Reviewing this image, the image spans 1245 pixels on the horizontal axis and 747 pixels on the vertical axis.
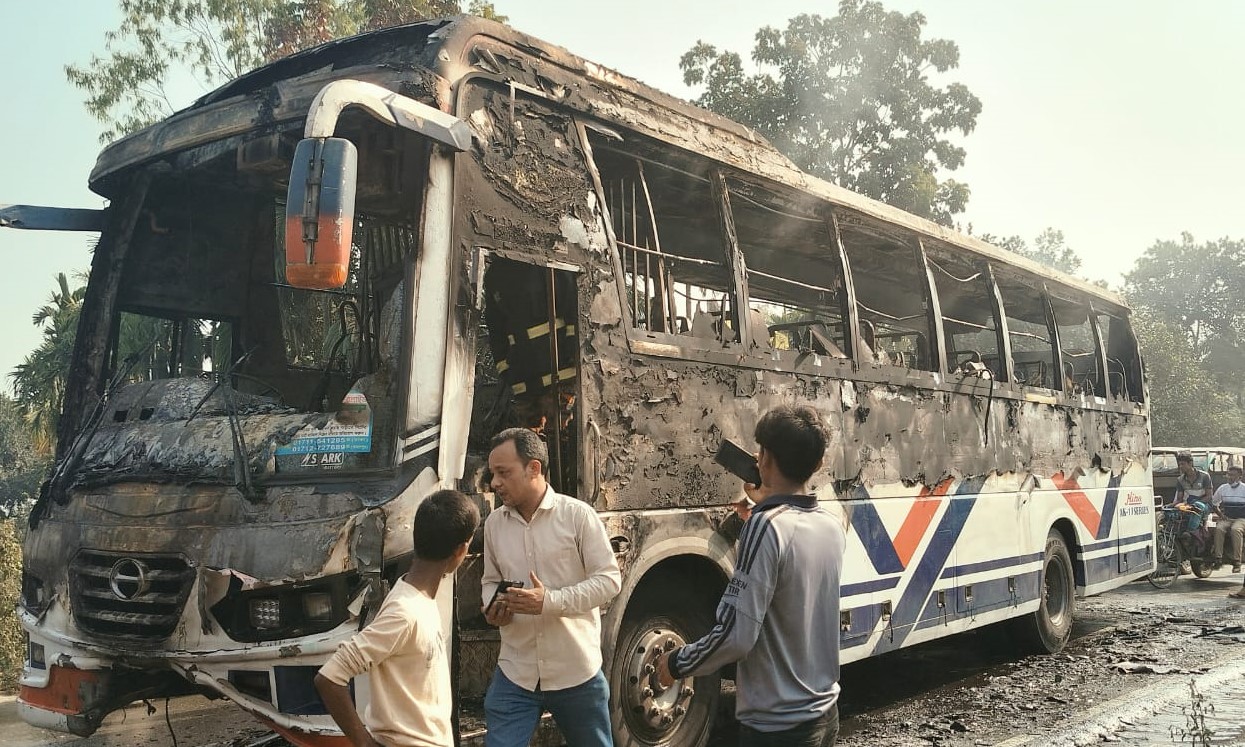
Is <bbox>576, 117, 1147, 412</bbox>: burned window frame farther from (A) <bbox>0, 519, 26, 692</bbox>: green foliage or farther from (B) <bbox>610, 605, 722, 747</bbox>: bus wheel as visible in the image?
(A) <bbox>0, 519, 26, 692</bbox>: green foliage

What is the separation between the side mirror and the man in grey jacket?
5.45ft

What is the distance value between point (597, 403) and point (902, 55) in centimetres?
2505

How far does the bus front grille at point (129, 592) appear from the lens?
12.8ft

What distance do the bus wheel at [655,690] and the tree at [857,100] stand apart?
2148 centimetres

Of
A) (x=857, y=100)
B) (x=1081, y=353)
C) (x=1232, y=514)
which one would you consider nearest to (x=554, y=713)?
(x=1081, y=353)

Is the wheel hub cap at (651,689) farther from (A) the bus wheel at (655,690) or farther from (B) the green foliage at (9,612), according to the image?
(B) the green foliage at (9,612)

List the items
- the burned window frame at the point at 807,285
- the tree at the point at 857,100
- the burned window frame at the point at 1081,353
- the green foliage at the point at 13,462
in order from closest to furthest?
the burned window frame at the point at 807,285 < the burned window frame at the point at 1081,353 < the tree at the point at 857,100 < the green foliage at the point at 13,462

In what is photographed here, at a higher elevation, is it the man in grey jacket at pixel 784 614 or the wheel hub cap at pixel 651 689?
the man in grey jacket at pixel 784 614

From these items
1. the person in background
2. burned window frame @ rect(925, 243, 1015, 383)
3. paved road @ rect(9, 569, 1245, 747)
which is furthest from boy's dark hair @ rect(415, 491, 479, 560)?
the person in background

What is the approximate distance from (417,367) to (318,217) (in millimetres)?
837

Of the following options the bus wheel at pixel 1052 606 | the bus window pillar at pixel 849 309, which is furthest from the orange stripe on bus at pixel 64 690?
the bus wheel at pixel 1052 606

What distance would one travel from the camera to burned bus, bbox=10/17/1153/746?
12.6ft

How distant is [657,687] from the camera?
488 centimetres

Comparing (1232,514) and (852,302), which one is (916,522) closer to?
(852,302)
